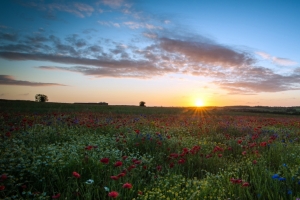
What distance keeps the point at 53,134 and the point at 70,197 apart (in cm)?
453

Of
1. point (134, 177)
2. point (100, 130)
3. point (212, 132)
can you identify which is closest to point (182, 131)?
point (212, 132)

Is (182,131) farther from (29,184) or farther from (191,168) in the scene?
(29,184)

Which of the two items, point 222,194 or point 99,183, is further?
point 99,183

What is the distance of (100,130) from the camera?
9477 mm

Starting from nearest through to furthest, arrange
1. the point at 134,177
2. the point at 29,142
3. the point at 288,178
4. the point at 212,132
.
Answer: the point at 288,178 → the point at 134,177 → the point at 29,142 → the point at 212,132

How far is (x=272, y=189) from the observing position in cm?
368

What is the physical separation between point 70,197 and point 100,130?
607 centimetres

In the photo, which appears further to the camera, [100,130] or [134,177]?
[100,130]

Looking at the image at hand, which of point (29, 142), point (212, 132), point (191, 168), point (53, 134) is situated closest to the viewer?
point (191, 168)

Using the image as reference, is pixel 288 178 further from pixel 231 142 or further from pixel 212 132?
pixel 212 132

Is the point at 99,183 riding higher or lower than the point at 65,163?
lower

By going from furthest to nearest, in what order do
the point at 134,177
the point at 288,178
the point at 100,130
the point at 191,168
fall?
the point at 100,130 < the point at 191,168 < the point at 134,177 < the point at 288,178

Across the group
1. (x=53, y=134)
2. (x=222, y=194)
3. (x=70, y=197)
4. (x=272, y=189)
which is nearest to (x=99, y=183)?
(x=70, y=197)

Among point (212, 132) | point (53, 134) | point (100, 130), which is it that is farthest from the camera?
point (212, 132)
